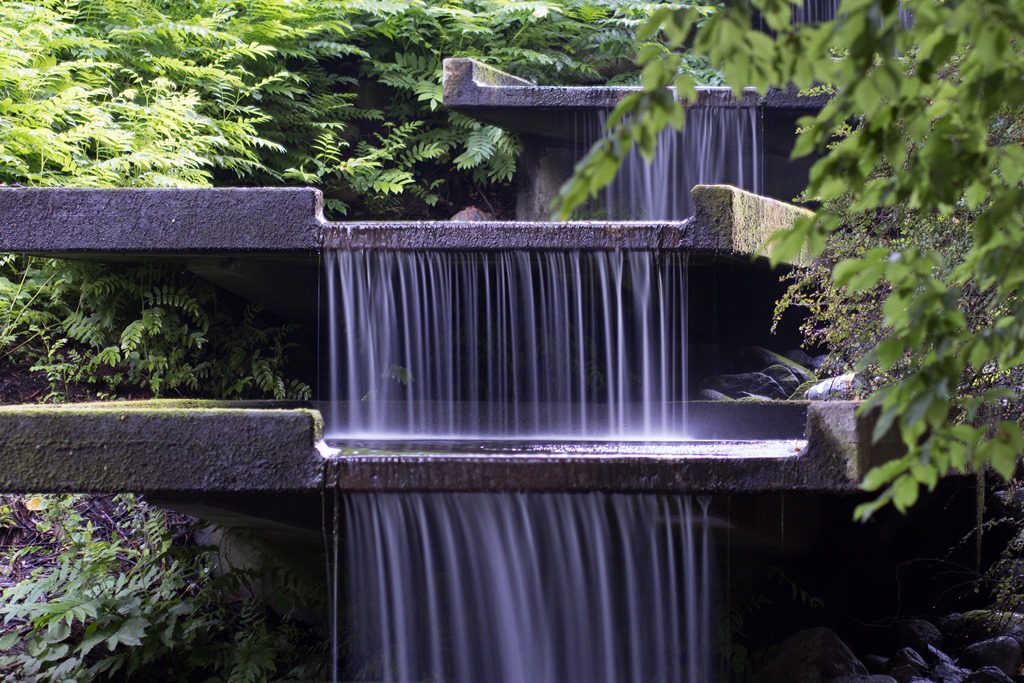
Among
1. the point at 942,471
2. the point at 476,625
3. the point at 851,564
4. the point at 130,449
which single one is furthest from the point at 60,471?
the point at 851,564

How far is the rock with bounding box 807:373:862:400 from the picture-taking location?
487 cm

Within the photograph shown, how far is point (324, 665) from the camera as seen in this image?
15.1 feet

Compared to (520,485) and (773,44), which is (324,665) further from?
(773,44)

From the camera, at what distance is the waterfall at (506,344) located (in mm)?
5125

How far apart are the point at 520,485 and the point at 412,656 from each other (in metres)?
1.49

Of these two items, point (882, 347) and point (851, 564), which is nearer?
point (882, 347)

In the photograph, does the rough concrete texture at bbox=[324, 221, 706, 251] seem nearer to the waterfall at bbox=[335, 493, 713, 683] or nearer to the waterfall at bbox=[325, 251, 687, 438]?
the waterfall at bbox=[325, 251, 687, 438]

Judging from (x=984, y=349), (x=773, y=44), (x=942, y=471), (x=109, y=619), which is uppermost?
(x=773, y=44)

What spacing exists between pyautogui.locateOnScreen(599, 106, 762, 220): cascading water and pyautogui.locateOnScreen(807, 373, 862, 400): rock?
221 cm

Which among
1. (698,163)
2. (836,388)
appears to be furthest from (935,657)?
(698,163)

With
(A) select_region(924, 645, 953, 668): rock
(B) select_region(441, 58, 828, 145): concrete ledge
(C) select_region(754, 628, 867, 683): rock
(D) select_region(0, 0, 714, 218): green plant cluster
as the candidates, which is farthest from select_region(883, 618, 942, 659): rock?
(D) select_region(0, 0, 714, 218): green plant cluster

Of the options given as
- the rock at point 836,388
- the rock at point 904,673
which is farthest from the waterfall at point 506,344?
the rock at point 904,673

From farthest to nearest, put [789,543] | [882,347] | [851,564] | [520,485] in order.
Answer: [851,564]
[789,543]
[520,485]
[882,347]

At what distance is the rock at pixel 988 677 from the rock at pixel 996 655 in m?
0.30
